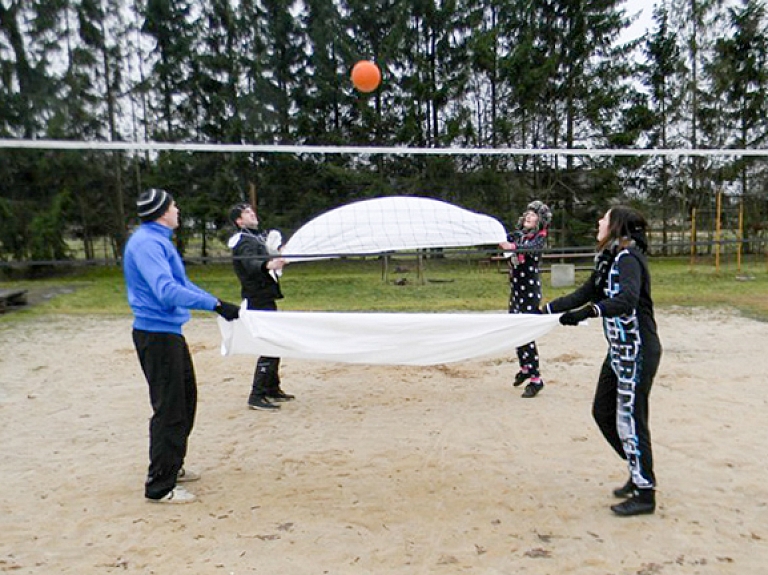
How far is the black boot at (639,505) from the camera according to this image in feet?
10.0

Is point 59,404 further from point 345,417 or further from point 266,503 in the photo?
point 266,503

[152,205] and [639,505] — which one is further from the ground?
[152,205]

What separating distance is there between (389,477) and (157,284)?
1.71 metres

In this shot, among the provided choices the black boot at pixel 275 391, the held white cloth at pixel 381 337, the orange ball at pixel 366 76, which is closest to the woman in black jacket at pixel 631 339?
the held white cloth at pixel 381 337

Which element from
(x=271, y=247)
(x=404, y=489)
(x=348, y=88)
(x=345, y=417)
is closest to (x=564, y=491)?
(x=404, y=489)

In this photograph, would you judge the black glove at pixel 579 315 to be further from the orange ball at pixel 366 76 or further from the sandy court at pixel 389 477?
the orange ball at pixel 366 76

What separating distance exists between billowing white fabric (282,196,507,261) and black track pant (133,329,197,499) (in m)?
1.59

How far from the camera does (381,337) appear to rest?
384 centimetres

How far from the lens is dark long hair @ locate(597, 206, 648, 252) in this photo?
299cm

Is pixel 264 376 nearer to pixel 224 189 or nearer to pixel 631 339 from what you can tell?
pixel 631 339

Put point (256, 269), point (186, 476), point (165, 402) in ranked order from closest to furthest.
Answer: point (165, 402) < point (186, 476) < point (256, 269)

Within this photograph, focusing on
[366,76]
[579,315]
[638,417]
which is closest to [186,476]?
[579,315]

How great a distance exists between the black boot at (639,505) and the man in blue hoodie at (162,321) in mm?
2217

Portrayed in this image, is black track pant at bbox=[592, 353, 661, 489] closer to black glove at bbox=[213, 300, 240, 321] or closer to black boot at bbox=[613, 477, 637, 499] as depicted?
black boot at bbox=[613, 477, 637, 499]
